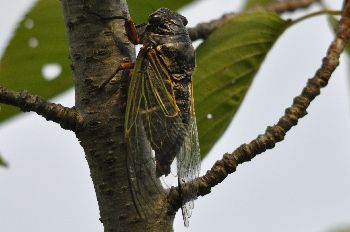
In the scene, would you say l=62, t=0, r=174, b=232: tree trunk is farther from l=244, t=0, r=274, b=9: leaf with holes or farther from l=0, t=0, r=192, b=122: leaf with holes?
l=244, t=0, r=274, b=9: leaf with holes

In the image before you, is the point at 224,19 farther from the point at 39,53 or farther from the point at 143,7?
the point at 39,53

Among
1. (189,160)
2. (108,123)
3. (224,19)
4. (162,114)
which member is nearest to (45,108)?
(108,123)

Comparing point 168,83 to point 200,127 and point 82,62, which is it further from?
point 82,62

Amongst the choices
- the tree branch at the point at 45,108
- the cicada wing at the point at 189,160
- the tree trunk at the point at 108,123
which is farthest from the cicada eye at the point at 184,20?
the tree branch at the point at 45,108

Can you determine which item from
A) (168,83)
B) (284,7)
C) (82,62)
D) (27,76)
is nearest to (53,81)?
(27,76)

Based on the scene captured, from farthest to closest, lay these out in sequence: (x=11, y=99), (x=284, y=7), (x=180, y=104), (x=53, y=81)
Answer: (x=284, y=7), (x=53, y=81), (x=180, y=104), (x=11, y=99)
